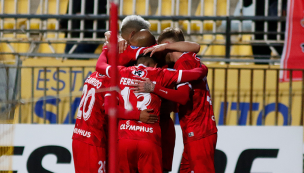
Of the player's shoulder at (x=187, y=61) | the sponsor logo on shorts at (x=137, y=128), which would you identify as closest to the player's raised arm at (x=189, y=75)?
the player's shoulder at (x=187, y=61)

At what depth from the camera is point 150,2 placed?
28.1 feet

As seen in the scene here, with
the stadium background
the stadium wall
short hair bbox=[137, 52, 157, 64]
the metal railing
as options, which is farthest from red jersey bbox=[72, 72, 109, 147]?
the metal railing

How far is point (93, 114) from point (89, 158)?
403 millimetres

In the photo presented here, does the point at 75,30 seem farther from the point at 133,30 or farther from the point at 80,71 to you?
the point at 133,30

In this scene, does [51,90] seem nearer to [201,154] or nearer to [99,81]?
[99,81]

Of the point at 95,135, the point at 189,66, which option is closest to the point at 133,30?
the point at 189,66

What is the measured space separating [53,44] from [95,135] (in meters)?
5.11

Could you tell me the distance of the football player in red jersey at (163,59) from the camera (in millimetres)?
3467

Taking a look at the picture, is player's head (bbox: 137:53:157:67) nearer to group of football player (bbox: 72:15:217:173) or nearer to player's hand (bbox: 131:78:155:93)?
group of football player (bbox: 72:15:217:173)

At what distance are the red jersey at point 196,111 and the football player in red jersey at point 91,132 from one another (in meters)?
0.75

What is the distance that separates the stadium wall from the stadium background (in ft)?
0.45

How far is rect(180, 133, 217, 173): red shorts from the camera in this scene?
350 centimetres

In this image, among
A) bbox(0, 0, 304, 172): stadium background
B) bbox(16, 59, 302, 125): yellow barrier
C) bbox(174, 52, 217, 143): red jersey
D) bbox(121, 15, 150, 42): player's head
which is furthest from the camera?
bbox(16, 59, 302, 125): yellow barrier

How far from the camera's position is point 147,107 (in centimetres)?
321
